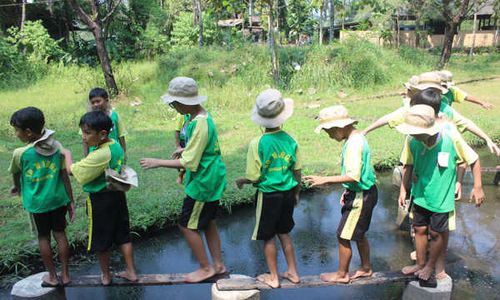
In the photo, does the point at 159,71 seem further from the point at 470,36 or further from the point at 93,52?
the point at 470,36

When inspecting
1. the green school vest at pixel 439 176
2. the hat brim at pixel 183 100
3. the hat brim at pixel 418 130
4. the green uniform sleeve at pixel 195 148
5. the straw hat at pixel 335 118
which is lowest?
the green school vest at pixel 439 176

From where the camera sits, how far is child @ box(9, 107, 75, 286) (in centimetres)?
328

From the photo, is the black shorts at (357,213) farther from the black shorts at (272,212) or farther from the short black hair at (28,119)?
the short black hair at (28,119)

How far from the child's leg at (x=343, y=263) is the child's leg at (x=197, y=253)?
916 millimetres

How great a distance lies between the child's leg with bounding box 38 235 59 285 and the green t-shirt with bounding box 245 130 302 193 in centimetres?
170

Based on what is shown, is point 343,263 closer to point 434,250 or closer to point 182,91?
point 434,250

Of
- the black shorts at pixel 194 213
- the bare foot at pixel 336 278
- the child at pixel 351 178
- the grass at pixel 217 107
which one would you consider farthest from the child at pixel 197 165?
the grass at pixel 217 107

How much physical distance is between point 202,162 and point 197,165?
8 centimetres

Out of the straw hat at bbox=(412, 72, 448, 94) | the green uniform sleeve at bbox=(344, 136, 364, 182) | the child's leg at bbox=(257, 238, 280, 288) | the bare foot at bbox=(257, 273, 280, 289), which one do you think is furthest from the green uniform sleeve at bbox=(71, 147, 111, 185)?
the straw hat at bbox=(412, 72, 448, 94)

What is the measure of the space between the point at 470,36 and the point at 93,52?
905 inches

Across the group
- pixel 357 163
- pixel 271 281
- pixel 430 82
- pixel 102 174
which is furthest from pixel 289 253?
pixel 430 82

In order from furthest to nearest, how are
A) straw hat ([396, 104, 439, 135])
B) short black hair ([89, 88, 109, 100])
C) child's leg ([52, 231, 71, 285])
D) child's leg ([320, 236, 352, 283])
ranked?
short black hair ([89, 88, 109, 100]) < child's leg ([52, 231, 71, 285]) < child's leg ([320, 236, 352, 283]) < straw hat ([396, 104, 439, 135])

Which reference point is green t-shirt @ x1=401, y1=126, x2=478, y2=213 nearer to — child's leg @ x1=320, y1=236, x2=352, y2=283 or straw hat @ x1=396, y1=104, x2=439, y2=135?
straw hat @ x1=396, y1=104, x2=439, y2=135

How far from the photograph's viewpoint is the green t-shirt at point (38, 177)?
3293 millimetres
